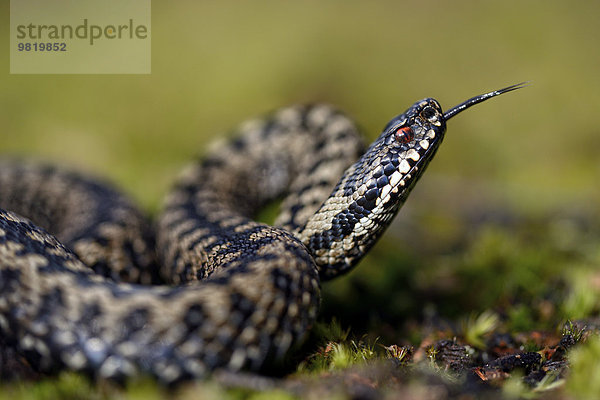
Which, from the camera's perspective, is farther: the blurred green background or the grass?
the blurred green background

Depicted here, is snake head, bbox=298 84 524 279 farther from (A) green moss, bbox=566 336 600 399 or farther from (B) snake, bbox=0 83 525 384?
(A) green moss, bbox=566 336 600 399

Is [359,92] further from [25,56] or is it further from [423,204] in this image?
[25,56]

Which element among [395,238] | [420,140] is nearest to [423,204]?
[395,238]

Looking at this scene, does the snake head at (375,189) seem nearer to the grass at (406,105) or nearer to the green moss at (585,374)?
the grass at (406,105)

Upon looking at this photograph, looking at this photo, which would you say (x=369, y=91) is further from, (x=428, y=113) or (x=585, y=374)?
(x=585, y=374)

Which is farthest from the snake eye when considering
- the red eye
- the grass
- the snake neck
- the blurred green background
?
the blurred green background

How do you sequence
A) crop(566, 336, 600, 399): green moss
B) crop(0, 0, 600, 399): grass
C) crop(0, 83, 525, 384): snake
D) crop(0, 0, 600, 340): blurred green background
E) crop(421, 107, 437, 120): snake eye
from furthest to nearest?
crop(0, 0, 600, 340): blurred green background < crop(0, 0, 600, 399): grass < crop(421, 107, 437, 120): snake eye < crop(0, 83, 525, 384): snake < crop(566, 336, 600, 399): green moss

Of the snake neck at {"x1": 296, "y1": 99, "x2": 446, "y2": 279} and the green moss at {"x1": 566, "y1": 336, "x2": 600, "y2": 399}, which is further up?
the snake neck at {"x1": 296, "y1": 99, "x2": 446, "y2": 279}
